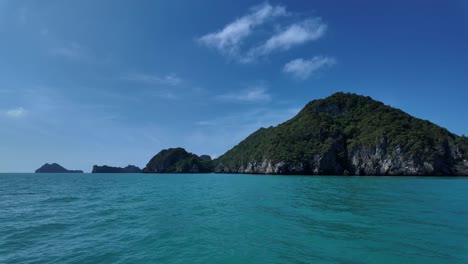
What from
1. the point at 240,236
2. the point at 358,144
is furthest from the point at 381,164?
the point at 240,236

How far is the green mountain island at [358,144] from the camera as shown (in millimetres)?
117562

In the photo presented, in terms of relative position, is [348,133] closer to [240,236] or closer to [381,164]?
[381,164]

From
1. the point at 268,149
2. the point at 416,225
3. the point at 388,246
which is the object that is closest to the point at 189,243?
the point at 388,246

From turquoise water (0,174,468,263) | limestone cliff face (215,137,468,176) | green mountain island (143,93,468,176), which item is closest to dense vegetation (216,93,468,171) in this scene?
green mountain island (143,93,468,176)

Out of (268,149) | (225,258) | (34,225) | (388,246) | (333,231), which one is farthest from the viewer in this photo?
(268,149)

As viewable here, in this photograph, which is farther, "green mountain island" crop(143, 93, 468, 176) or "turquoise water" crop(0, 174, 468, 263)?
"green mountain island" crop(143, 93, 468, 176)

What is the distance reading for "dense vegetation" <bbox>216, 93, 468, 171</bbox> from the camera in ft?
404

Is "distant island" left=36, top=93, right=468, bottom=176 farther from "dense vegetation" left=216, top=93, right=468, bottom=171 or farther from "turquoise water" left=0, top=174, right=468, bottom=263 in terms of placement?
"turquoise water" left=0, top=174, right=468, bottom=263

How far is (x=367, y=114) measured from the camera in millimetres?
158750

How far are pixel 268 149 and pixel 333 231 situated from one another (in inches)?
6208

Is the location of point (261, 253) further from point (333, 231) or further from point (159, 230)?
point (159, 230)

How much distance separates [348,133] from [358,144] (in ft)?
54.0

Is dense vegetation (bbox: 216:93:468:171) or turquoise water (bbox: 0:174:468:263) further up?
dense vegetation (bbox: 216:93:468:171)

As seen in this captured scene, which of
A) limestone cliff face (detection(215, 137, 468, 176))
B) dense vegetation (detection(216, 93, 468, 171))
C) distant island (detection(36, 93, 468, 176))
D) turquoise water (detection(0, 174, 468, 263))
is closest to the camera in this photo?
turquoise water (detection(0, 174, 468, 263))
